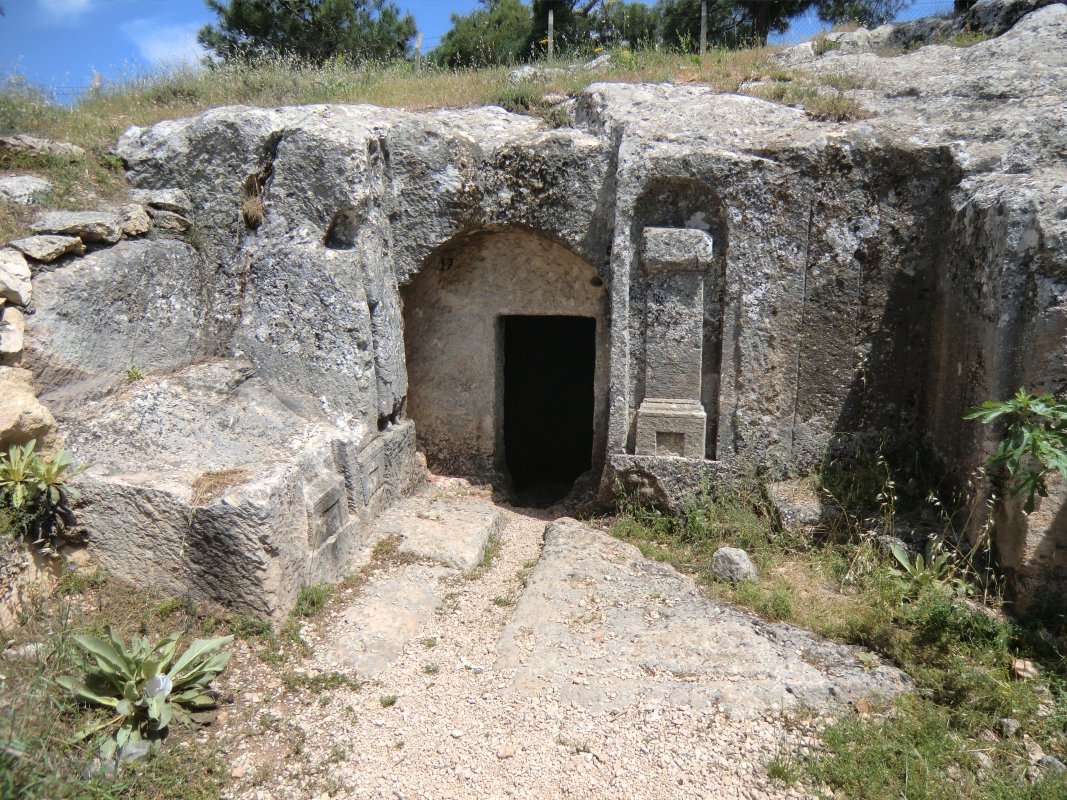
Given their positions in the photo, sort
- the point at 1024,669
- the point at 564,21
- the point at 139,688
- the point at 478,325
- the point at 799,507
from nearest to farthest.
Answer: the point at 139,688
the point at 1024,669
the point at 799,507
the point at 478,325
the point at 564,21

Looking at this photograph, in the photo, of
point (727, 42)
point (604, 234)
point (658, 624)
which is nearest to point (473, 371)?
point (604, 234)

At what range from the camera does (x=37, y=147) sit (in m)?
5.31

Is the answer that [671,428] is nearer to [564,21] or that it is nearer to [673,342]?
[673,342]

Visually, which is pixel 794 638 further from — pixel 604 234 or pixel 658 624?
pixel 604 234

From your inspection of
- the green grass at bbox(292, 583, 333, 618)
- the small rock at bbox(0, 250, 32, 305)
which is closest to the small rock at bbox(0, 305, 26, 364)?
the small rock at bbox(0, 250, 32, 305)

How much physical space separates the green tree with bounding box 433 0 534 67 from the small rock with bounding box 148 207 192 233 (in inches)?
459

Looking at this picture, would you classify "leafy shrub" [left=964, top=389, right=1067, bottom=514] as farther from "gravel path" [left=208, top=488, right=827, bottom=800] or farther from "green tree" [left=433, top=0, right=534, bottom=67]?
"green tree" [left=433, top=0, right=534, bottom=67]

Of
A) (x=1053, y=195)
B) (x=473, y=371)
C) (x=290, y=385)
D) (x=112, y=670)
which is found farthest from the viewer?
(x=473, y=371)

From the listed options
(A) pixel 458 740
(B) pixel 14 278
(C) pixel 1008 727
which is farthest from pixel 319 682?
(C) pixel 1008 727

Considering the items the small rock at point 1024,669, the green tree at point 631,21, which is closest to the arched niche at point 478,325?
the small rock at point 1024,669

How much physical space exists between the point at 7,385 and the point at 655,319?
4.01m

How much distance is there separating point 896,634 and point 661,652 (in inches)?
50.7

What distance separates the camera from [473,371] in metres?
6.48

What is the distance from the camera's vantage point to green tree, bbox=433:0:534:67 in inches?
609
